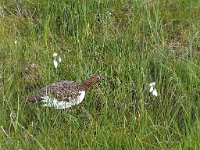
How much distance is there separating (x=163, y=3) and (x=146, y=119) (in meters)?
1.88

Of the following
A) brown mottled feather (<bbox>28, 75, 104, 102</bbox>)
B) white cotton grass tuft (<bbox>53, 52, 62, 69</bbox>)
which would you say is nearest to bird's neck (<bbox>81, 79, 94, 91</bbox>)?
brown mottled feather (<bbox>28, 75, 104, 102</bbox>)

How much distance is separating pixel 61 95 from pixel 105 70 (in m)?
0.69

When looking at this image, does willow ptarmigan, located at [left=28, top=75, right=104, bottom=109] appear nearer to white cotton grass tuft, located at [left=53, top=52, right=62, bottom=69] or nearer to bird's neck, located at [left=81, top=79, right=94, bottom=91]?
bird's neck, located at [left=81, top=79, right=94, bottom=91]

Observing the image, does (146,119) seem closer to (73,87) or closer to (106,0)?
(73,87)

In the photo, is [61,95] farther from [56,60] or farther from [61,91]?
[56,60]

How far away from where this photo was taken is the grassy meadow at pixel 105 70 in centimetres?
359

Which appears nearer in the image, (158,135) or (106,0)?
(158,135)

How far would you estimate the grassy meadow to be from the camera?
359 centimetres

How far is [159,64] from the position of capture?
4.42 metres

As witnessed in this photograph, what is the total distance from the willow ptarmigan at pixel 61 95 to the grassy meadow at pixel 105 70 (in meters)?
0.07

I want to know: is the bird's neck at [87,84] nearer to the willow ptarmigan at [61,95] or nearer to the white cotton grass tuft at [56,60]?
the willow ptarmigan at [61,95]

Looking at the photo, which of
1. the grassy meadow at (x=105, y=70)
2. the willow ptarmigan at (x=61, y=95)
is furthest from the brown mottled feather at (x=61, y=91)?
the grassy meadow at (x=105, y=70)

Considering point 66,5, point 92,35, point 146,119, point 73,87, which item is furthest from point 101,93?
point 66,5

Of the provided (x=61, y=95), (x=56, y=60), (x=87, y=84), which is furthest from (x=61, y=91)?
(x=56, y=60)
